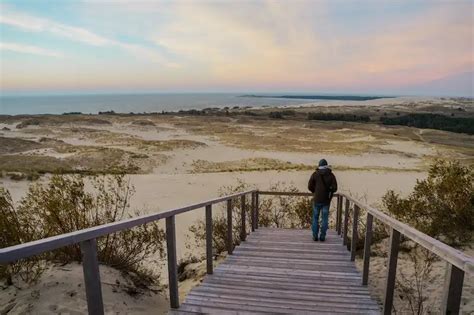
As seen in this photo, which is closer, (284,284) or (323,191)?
(284,284)

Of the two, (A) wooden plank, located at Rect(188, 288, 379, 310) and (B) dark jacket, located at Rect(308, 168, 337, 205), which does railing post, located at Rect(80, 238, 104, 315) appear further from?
(B) dark jacket, located at Rect(308, 168, 337, 205)

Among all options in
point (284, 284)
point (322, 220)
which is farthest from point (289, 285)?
point (322, 220)

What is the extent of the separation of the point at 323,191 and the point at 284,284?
269 cm

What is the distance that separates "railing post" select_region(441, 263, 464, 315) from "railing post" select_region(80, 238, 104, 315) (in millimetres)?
2203

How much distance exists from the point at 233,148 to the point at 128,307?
3394cm

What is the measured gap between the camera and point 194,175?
22797 mm

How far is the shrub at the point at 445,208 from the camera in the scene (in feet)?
21.1

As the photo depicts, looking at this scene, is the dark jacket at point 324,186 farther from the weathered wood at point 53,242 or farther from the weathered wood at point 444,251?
the weathered wood at point 53,242

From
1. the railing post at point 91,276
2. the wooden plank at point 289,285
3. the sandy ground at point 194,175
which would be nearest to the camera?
the railing post at point 91,276

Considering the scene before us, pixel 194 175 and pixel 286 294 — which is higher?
pixel 286 294

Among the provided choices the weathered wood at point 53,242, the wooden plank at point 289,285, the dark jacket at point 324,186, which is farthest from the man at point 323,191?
the weathered wood at point 53,242

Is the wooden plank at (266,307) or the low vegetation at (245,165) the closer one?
the wooden plank at (266,307)

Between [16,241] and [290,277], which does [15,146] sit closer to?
[16,241]

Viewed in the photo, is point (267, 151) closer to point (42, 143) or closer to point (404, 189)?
point (404, 189)
